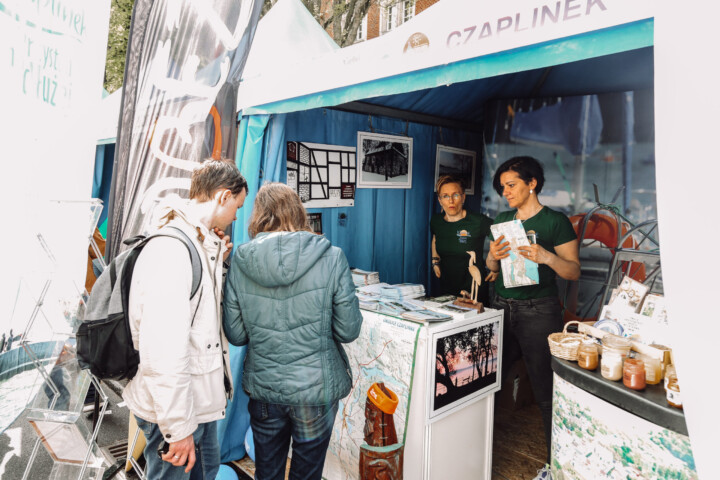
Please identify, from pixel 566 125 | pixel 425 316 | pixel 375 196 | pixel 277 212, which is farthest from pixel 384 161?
pixel 277 212

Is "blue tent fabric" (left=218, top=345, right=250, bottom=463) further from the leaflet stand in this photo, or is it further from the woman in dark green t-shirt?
the woman in dark green t-shirt

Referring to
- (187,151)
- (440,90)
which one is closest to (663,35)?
(187,151)

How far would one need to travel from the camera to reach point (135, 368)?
169 cm

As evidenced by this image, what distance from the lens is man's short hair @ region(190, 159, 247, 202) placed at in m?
1.81

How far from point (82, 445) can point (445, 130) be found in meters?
3.68

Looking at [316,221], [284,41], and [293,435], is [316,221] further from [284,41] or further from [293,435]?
[293,435]

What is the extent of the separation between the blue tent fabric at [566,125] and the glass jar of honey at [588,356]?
104 inches

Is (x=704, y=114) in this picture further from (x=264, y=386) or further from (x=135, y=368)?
(x=135, y=368)

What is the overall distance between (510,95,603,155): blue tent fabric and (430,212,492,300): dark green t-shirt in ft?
3.60

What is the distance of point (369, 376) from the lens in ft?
8.38

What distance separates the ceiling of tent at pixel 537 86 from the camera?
12.0ft

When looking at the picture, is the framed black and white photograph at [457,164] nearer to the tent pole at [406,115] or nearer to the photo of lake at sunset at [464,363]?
the tent pole at [406,115]

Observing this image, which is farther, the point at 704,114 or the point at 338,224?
the point at 338,224

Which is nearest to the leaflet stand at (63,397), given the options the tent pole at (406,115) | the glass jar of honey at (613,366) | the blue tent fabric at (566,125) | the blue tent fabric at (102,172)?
the tent pole at (406,115)
